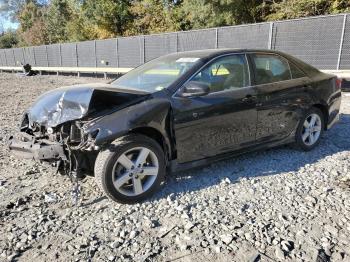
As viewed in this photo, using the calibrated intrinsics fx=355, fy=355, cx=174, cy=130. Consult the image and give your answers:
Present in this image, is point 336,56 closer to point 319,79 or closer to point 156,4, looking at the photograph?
point 319,79

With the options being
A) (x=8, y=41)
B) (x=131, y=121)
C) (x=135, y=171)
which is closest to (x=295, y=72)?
(x=131, y=121)

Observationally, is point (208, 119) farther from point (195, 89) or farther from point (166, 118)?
point (166, 118)

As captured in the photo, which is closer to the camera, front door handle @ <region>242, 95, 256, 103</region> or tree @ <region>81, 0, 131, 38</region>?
front door handle @ <region>242, 95, 256, 103</region>

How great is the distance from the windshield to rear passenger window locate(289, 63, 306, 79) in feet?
5.54

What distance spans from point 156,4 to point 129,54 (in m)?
12.6

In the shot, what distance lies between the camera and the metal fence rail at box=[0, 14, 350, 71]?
1173cm

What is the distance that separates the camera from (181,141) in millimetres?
4094

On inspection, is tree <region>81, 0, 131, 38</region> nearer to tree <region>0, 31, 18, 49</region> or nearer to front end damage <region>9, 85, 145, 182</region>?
front end damage <region>9, 85, 145, 182</region>

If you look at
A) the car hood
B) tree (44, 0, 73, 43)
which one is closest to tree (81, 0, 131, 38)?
tree (44, 0, 73, 43)

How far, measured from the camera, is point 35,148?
3777 mm

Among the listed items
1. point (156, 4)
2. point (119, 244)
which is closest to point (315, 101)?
point (119, 244)

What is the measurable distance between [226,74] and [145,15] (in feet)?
96.7

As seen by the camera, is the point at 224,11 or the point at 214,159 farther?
the point at 224,11

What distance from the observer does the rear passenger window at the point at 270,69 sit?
4848mm
